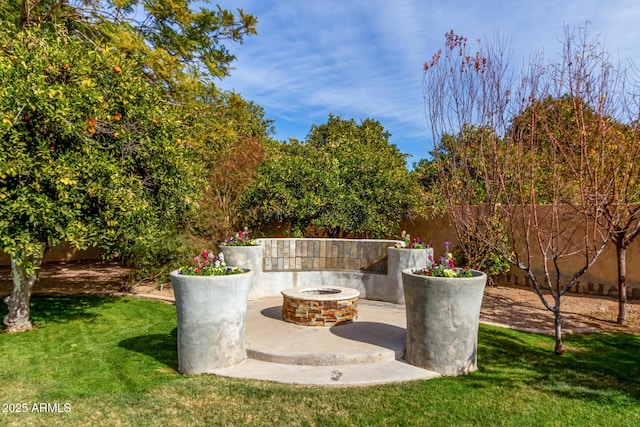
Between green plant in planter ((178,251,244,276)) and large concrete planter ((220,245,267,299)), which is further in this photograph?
large concrete planter ((220,245,267,299))

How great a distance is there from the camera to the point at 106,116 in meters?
6.48

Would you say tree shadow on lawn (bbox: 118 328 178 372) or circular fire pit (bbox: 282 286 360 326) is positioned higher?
circular fire pit (bbox: 282 286 360 326)

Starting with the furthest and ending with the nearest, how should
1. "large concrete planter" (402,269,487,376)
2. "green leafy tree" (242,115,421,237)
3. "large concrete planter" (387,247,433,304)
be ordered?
"green leafy tree" (242,115,421,237), "large concrete planter" (387,247,433,304), "large concrete planter" (402,269,487,376)

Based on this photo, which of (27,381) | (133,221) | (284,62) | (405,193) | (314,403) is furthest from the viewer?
(405,193)

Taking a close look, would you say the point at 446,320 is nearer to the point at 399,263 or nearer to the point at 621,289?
the point at 399,263

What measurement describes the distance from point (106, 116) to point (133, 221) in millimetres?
1889

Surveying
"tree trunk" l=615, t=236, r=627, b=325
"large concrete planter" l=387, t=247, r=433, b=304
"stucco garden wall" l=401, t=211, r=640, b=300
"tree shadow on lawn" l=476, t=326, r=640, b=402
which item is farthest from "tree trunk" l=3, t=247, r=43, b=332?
"stucco garden wall" l=401, t=211, r=640, b=300

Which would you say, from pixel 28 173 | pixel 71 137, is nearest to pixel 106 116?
pixel 71 137

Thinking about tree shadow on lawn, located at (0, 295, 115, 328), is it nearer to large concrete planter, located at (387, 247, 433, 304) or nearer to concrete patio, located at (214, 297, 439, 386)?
concrete patio, located at (214, 297, 439, 386)

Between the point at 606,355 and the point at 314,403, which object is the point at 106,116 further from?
the point at 606,355

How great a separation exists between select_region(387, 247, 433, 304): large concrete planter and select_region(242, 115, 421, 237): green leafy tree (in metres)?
4.02

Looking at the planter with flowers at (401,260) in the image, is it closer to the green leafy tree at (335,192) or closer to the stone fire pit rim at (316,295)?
the stone fire pit rim at (316,295)

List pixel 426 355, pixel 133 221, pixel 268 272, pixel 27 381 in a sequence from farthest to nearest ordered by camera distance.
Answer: pixel 268 272 < pixel 133 221 < pixel 426 355 < pixel 27 381

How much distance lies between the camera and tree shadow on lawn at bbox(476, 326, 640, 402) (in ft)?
16.9
